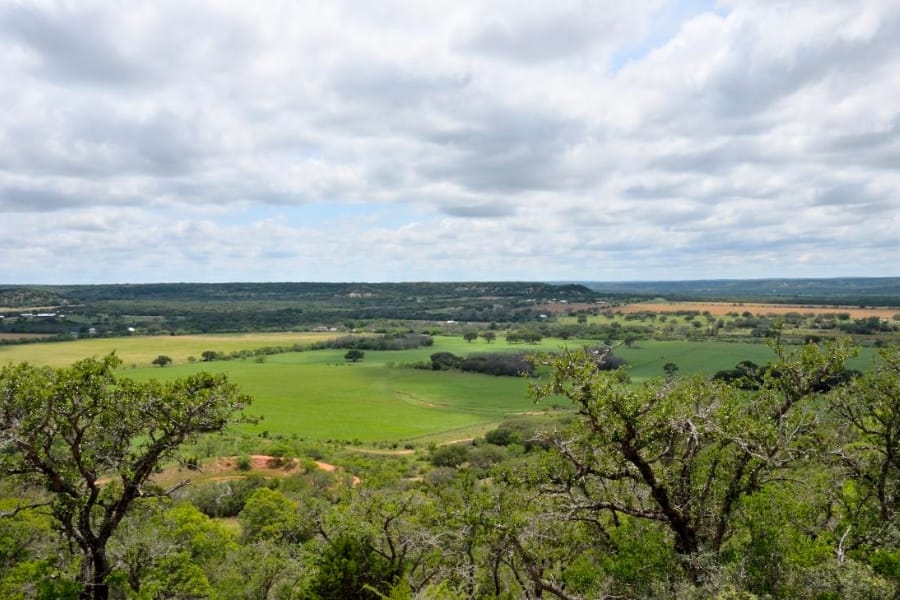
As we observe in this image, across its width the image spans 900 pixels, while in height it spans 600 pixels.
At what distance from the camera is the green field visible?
272ft

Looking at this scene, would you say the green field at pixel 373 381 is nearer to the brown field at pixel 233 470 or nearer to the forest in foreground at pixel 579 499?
the brown field at pixel 233 470

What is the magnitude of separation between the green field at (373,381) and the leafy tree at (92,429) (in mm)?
58643

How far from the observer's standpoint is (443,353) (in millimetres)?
131375

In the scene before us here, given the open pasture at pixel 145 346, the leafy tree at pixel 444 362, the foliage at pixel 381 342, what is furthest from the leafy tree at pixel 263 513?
the foliage at pixel 381 342

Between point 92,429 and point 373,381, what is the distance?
→ 97777 mm

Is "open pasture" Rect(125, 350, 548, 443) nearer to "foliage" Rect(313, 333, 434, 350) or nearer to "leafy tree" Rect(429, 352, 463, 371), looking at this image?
"leafy tree" Rect(429, 352, 463, 371)

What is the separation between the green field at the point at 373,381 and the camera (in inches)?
3265

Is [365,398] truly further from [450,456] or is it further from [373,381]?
[450,456]

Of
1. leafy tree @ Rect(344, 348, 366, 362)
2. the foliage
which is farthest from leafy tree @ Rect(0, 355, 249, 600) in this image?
the foliage

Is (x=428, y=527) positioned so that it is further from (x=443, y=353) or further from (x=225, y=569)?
(x=443, y=353)

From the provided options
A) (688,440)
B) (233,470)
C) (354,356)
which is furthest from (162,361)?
(688,440)

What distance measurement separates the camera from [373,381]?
115 m

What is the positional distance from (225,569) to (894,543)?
23.1 meters

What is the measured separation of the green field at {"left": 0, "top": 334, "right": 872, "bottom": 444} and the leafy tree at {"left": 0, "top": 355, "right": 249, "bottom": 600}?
58643 millimetres
